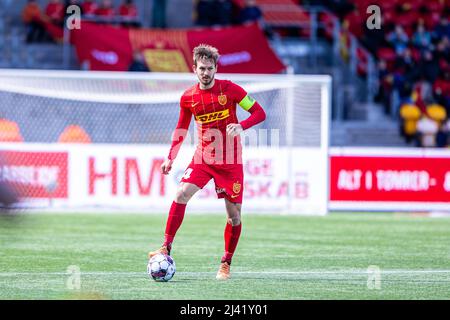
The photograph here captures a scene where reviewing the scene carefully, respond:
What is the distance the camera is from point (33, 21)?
24.7 metres

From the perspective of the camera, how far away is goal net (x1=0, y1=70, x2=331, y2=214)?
18.1m

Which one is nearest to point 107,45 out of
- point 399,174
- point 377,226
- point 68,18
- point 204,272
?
point 68,18

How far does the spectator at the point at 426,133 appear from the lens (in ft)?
78.2

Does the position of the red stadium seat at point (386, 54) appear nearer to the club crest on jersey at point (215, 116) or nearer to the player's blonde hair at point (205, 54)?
the club crest on jersey at point (215, 116)

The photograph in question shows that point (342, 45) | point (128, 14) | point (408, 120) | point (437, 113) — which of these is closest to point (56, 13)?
point (128, 14)

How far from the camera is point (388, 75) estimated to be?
25.8 meters

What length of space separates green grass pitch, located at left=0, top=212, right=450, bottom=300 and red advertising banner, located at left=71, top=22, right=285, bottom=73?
645 centimetres

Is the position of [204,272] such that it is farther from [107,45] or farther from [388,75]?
[388,75]

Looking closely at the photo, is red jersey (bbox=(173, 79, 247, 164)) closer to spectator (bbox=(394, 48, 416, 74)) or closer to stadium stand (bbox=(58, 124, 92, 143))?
stadium stand (bbox=(58, 124, 92, 143))

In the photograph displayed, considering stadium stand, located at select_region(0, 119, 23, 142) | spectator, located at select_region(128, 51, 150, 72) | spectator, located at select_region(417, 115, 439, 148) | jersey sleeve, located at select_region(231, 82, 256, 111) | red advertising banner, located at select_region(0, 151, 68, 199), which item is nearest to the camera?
jersey sleeve, located at select_region(231, 82, 256, 111)

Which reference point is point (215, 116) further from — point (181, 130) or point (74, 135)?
point (74, 135)

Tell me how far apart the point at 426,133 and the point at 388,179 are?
5079 mm

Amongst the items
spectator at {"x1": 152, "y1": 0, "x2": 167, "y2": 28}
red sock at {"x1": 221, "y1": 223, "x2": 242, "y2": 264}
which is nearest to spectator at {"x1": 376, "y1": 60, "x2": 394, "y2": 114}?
spectator at {"x1": 152, "y1": 0, "x2": 167, "y2": 28}

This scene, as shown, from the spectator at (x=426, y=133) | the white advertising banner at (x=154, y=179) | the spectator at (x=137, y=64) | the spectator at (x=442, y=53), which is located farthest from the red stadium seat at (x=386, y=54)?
the white advertising banner at (x=154, y=179)
